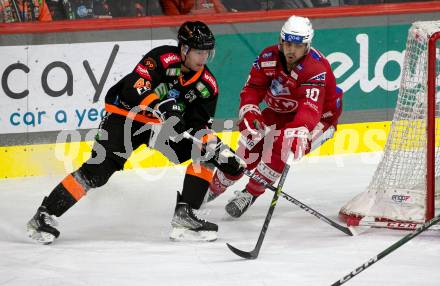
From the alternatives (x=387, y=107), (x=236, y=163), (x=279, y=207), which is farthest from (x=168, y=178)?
(x=387, y=107)

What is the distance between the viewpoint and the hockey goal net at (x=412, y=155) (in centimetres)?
489

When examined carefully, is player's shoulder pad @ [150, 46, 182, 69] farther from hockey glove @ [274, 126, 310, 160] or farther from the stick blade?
the stick blade

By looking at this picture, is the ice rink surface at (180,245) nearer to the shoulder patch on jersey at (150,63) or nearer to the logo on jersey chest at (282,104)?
the logo on jersey chest at (282,104)

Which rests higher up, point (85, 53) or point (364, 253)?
point (85, 53)

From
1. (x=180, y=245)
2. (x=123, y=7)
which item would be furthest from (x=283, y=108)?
(x=123, y=7)

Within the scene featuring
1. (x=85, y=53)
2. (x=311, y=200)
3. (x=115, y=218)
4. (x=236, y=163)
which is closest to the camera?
(x=236, y=163)

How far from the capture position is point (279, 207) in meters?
5.60

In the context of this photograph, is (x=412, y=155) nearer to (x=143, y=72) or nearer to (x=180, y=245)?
(x=180, y=245)

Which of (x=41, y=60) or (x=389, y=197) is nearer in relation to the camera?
(x=389, y=197)

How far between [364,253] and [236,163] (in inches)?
30.8

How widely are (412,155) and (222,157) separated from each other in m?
0.96

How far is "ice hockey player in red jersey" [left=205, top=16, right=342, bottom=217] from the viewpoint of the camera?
16.4 ft

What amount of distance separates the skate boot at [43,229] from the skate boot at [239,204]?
102cm

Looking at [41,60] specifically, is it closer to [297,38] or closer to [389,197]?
[297,38]
